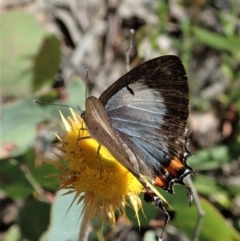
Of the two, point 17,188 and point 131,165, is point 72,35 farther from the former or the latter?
point 131,165

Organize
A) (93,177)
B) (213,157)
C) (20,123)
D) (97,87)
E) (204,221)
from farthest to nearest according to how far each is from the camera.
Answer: (97,87) → (213,157) → (20,123) → (204,221) → (93,177)

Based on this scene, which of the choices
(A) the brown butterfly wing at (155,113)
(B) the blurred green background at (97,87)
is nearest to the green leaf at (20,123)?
(B) the blurred green background at (97,87)

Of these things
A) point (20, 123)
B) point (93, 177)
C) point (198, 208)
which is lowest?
point (198, 208)

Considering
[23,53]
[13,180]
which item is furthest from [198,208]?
[23,53]

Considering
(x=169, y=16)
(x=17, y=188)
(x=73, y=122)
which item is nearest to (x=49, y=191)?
(x=17, y=188)

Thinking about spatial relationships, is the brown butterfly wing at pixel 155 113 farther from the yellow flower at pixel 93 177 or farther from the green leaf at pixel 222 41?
the green leaf at pixel 222 41

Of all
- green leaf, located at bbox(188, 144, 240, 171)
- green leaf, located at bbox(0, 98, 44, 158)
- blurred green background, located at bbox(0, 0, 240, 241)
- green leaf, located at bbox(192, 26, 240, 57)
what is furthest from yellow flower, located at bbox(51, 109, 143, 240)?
green leaf, located at bbox(192, 26, 240, 57)

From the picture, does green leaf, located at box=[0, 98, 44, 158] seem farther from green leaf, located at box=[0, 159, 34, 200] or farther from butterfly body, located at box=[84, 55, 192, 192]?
butterfly body, located at box=[84, 55, 192, 192]

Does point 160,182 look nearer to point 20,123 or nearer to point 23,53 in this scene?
point 20,123
